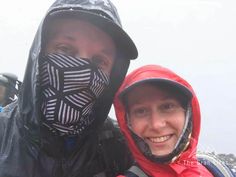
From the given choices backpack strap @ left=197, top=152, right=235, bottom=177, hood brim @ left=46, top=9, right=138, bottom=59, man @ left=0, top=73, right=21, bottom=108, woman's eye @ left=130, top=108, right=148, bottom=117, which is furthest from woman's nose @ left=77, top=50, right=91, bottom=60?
man @ left=0, top=73, right=21, bottom=108

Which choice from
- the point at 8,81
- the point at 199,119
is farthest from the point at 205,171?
the point at 8,81

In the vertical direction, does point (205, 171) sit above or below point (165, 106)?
below

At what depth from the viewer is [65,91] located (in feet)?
10.2

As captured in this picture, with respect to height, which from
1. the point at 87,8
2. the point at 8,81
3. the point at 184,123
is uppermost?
the point at 87,8

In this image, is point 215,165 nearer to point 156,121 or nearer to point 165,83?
point 156,121

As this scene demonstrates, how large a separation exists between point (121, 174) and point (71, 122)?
2.32 feet

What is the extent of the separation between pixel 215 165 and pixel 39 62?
180 centimetres

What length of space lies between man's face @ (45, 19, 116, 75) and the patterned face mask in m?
0.10

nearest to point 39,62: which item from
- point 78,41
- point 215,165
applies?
point 78,41

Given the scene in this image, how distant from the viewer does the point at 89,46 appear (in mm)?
3258

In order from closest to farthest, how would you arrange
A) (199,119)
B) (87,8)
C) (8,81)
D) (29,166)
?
1. (29,166)
2. (87,8)
3. (199,119)
4. (8,81)

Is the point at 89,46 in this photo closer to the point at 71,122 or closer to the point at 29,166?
the point at 71,122

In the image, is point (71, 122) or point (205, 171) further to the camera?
point (205, 171)

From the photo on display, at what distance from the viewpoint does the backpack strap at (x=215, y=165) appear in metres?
3.67
